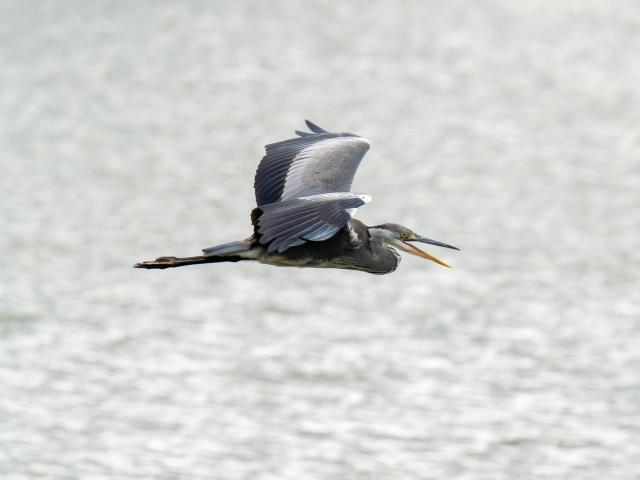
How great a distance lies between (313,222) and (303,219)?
10cm

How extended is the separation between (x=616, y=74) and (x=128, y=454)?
29.0 m

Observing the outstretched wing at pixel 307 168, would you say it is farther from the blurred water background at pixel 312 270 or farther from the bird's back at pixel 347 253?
the blurred water background at pixel 312 270

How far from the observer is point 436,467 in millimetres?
23109

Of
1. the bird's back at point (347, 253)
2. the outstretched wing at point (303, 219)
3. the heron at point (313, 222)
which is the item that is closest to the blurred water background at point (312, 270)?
the heron at point (313, 222)

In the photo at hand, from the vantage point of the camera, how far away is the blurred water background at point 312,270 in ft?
79.3

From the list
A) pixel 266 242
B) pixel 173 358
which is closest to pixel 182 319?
pixel 173 358

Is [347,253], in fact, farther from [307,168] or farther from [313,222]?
[307,168]

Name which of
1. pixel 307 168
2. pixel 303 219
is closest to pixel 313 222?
pixel 303 219

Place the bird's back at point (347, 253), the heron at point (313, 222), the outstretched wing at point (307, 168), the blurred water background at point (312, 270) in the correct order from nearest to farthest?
the heron at point (313, 222)
the bird's back at point (347, 253)
the outstretched wing at point (307, 168)
the blurred water background at point (312, 270)

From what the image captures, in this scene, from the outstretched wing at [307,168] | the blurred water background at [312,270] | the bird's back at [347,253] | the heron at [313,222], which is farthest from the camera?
the blurred water background at [312,270]

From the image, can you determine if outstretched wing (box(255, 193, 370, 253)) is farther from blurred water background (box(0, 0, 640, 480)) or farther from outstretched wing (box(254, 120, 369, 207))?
blurred water background (box(0, 0, 640, 480))

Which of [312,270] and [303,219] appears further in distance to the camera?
[312,270]

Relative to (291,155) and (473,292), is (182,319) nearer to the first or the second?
(473,292)

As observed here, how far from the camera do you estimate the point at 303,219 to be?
10.9 m
